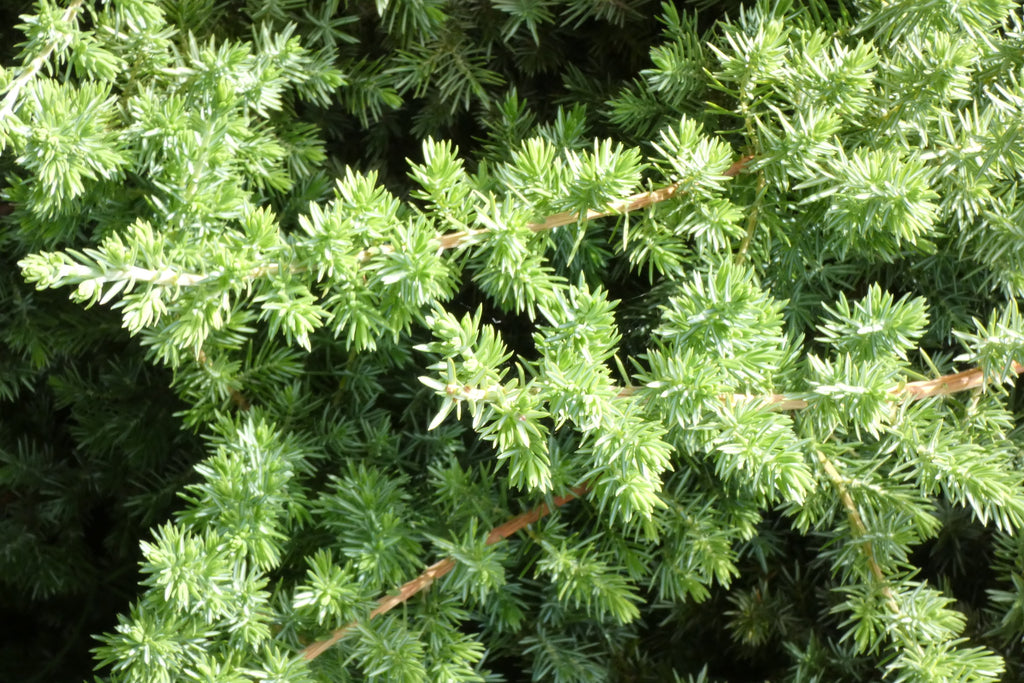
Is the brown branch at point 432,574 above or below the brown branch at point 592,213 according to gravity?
below

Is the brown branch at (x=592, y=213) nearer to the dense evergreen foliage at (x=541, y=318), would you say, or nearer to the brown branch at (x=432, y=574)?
the dense evergreen foliage at (x=541, y=318)

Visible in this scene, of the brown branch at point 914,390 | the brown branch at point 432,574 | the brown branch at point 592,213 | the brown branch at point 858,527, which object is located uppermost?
the brown branch at point 592,213

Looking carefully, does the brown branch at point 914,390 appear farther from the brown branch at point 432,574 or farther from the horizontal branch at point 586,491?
the brown branch at point 432,574

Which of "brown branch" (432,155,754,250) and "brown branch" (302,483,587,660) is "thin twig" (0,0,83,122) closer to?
"brown branch" (432,155,754,250)

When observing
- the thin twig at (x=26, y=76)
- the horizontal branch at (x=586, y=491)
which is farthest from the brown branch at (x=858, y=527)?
the thin twig at (x=26, y=76)

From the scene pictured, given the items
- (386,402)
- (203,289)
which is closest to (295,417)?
(386,402)

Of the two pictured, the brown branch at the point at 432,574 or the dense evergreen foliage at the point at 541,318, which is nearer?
the dense evergreen foliage at the point at 541,318
